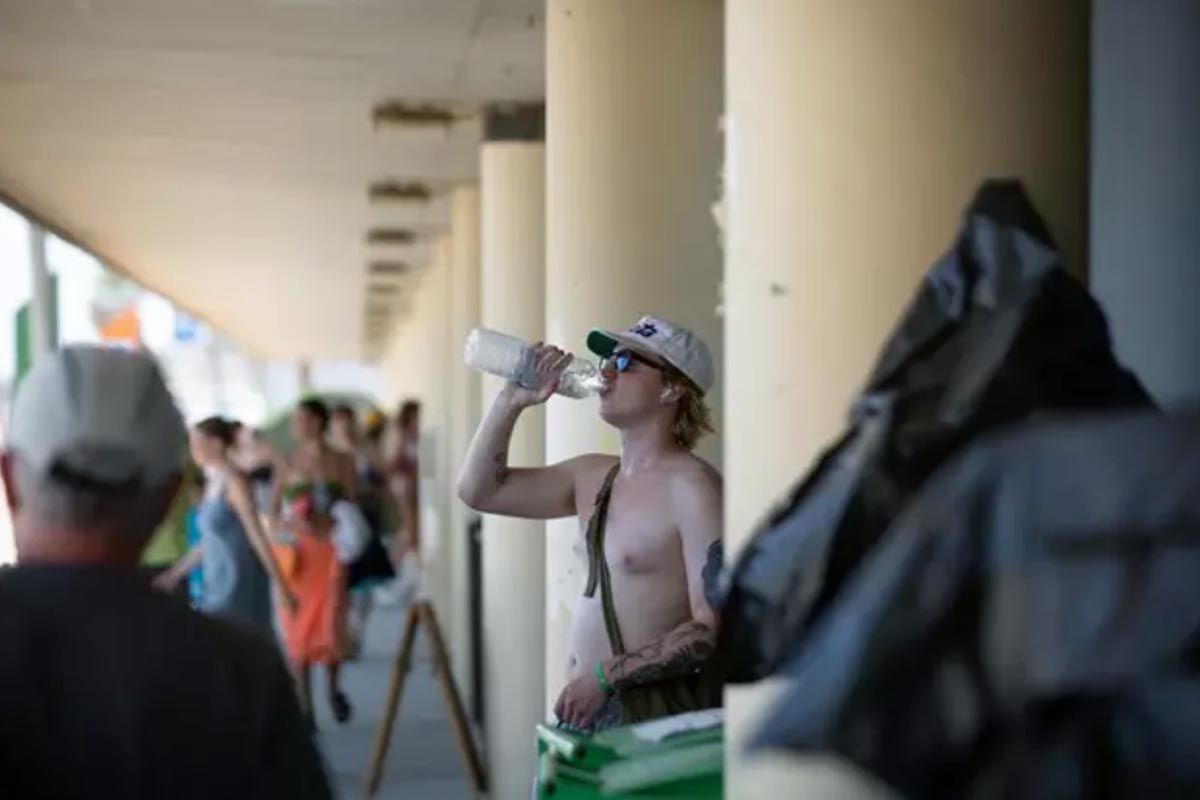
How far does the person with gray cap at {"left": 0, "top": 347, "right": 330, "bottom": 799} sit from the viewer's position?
90.5 inches

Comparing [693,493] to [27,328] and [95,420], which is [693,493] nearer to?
[95,420]

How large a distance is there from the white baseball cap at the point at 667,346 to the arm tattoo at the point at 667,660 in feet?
2.33

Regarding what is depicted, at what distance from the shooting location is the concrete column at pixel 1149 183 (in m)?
3.88

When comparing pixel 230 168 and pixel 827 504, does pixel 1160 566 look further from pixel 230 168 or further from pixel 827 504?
pixel 230 168

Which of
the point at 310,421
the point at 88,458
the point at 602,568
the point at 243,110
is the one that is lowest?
the point at 310,421

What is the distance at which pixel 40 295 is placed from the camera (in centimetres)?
1712

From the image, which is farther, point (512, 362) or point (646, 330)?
point (512, 362)

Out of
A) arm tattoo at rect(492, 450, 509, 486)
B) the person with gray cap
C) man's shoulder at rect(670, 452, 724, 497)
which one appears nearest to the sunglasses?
man's shoulder at rect(670, 452, 724, 497)

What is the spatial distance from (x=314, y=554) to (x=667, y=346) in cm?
637

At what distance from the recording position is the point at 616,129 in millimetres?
5758

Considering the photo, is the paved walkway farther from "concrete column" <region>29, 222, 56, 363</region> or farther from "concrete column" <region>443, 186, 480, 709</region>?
"concrete column" <region>29, 222, 56, 363</region>

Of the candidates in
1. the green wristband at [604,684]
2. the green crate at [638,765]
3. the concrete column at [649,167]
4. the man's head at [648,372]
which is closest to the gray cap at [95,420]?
the green crate at [638,765]

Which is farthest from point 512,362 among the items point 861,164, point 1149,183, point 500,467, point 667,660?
point 861,164

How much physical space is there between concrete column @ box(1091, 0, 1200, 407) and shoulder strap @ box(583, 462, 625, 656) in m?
1.37
